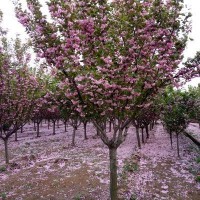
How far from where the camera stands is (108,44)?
1134cm

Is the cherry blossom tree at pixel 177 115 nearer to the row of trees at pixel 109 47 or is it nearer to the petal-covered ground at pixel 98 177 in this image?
the petal-covered ground at pixel 98 177

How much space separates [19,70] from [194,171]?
54.6 feet

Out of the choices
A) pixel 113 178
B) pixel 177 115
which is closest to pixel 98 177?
pixel 113 178

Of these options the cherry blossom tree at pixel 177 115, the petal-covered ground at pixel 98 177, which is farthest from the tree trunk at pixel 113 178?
the cherry blossom tree at pixel 177 115

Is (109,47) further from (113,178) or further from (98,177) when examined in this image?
(98,177)

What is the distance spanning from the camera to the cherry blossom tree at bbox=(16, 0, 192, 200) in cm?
1080

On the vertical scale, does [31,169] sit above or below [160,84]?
below

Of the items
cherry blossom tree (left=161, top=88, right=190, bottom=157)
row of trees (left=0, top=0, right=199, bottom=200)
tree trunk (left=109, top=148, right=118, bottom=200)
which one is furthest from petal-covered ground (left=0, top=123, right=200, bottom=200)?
row of trees (left=0, top=0, right=199, bottom=200)

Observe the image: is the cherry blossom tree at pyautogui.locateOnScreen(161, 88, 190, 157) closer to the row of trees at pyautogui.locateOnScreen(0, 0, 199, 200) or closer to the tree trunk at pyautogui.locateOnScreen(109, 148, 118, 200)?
the tree trunk at pyautogui.locateOnScreen(109, 148, 118, 200)

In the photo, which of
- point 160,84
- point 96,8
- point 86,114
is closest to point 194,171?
point 160,84

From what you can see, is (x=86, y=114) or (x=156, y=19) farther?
(x=86, y=114)

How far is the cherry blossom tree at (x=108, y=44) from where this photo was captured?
10.8 meters

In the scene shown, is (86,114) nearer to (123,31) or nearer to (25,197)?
(123,31)

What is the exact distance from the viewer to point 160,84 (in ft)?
42.1
